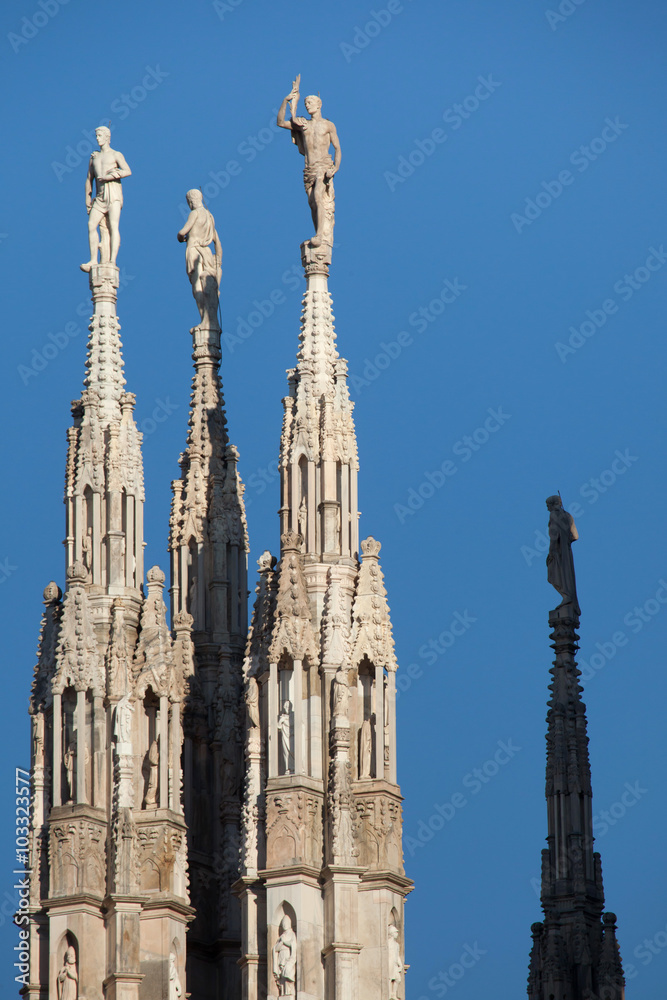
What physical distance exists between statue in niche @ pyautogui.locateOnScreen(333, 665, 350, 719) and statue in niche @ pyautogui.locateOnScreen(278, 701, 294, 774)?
33.7 inches

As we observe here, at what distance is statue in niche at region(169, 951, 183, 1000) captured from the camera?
66.6 metres

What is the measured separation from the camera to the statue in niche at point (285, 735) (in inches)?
2554

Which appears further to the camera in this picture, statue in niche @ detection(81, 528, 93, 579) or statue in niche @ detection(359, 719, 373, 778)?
statue in niche @ detection(81, 528, 93, 579)

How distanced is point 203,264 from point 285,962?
17.4 meters

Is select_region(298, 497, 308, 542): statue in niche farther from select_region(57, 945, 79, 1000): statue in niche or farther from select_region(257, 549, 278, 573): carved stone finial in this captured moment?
select_region(57, 945, 79, 1000): statue in niche

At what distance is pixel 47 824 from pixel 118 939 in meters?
2.83

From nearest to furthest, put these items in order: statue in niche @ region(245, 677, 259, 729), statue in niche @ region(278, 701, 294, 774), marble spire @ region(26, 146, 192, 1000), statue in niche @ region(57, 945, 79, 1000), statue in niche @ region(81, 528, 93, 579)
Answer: statue in niche @ region(278, 701, 294, 774)
statue in niche @ region(245, 677, 259, 729)
statue in niche @ region(57, 945, 79, 1000)
marble spire @ region(26, 146, 192, 1000)
statue in niche @ region(81, 528, 93, 579)

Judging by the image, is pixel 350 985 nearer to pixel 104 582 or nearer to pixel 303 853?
pixel 303 853

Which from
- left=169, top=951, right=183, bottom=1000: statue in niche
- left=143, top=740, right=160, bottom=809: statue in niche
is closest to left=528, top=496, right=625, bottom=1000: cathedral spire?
left=169, top=951, right=183, bottom=1000: statue in niche

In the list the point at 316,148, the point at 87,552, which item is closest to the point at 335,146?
the point at 316,148

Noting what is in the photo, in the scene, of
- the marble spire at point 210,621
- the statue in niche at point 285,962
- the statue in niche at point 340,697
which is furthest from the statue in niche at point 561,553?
the statue in niche at point 285,962

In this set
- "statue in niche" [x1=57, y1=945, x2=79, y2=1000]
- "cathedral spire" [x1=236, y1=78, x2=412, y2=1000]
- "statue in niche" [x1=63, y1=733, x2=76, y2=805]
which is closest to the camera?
"cathedral spire" [x1=236, y1=78, x2=412, y2=1000]

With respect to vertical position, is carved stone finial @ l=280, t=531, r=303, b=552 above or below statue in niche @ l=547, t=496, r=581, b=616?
below

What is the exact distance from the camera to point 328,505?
66.9m
